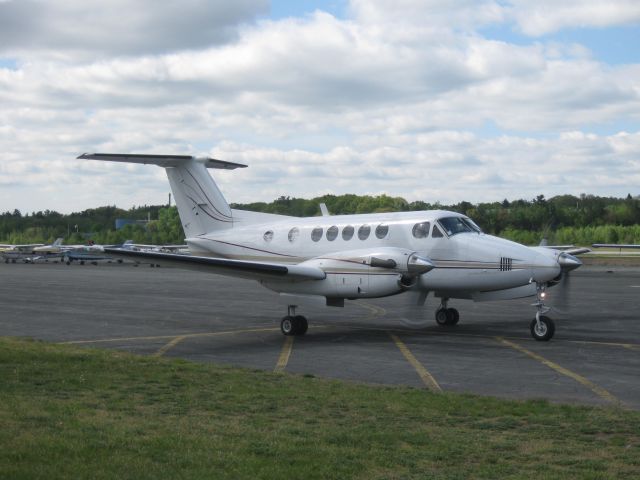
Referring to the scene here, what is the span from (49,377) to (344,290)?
323 inches

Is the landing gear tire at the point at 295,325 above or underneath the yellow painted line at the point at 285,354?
above

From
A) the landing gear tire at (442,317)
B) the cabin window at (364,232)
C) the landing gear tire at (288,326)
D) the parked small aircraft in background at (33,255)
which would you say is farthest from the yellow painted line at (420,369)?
the parked small aircraft in background at (33,255)

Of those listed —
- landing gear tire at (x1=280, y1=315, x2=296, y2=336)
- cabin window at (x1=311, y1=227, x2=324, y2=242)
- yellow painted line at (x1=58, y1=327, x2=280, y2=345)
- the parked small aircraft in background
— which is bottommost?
yellow painted line at (x1=58, y1=327, x2=280, y2=345)

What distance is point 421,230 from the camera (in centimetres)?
1917

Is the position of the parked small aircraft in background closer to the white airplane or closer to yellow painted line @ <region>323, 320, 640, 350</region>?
the white airplane

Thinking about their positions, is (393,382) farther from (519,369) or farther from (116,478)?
(116,478)

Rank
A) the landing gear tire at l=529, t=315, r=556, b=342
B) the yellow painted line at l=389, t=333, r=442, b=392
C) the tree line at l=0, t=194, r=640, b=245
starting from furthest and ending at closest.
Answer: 1. the tree line at l=0, t=194, r=640, b=245
2. the landing gear tire at l=529, t=315, r=556, b=342
3. the yellow painted line at l=389, t=333, r=442, b=392

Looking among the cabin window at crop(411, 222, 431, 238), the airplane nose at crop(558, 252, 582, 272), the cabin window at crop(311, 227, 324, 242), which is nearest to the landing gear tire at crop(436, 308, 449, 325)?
the cabin window at crop(411, 222, 431, 238)

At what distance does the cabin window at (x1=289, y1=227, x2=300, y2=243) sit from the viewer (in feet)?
69.7

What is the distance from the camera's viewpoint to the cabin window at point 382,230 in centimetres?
1956

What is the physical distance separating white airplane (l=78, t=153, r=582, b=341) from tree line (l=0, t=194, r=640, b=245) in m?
3.19

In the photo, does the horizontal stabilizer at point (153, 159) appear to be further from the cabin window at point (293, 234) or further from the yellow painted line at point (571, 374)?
the yellow painted line at point (571, 374)

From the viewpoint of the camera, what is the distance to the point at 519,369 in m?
13.4

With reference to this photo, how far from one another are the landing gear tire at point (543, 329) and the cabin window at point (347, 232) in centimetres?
532
